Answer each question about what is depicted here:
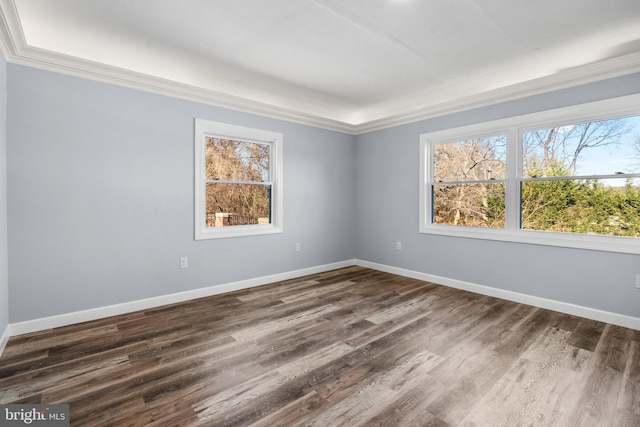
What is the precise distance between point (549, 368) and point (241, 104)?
13.2 feet

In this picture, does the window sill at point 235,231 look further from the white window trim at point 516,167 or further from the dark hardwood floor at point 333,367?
the white window trim at point 516,167

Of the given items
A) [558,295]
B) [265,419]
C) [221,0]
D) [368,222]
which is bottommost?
[265,419]

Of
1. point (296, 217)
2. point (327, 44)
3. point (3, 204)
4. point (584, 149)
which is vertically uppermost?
point (327, 44)

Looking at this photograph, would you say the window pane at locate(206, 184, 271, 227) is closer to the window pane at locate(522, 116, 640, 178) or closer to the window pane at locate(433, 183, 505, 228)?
the window pane at locate(433, 183, 505, 228)

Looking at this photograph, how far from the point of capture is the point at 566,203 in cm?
331

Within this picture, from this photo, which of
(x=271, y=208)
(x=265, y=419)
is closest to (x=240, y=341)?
(x=265, y=419)

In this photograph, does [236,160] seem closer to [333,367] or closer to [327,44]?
[327,44]

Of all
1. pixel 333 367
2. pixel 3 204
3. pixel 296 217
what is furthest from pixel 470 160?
pixel 3 204

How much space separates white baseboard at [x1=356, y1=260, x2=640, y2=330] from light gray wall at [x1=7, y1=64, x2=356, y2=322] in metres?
2.44

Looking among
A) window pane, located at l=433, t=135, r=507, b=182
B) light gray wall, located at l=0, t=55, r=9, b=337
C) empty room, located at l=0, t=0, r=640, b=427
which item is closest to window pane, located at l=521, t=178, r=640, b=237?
empty room, located at l=0, t=0, r=640, b=427

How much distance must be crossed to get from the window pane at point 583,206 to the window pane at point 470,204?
0.95 feet

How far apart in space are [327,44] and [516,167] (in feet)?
8.45

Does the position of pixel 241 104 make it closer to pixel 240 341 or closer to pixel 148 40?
pixel 148 40

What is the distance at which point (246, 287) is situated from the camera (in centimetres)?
412
